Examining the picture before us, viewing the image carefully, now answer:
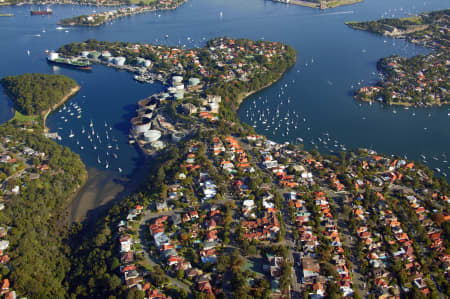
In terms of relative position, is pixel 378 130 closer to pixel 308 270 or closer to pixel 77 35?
pixel 308 270

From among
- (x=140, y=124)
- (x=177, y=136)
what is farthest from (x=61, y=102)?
(x=177, y=136)

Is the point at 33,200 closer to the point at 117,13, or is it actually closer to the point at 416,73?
the point at 416,73

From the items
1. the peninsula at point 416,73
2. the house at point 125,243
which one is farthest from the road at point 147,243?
the peninsula at point 416,73

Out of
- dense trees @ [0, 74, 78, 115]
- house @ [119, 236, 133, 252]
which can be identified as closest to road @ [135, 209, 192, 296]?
house @ [119, 236, 133, 252]

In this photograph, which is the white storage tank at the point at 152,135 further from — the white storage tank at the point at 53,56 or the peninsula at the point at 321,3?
the peninsula at the point at 321,3

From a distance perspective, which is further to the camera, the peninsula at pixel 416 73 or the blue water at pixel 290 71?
the peninsula at pixel 416 73
